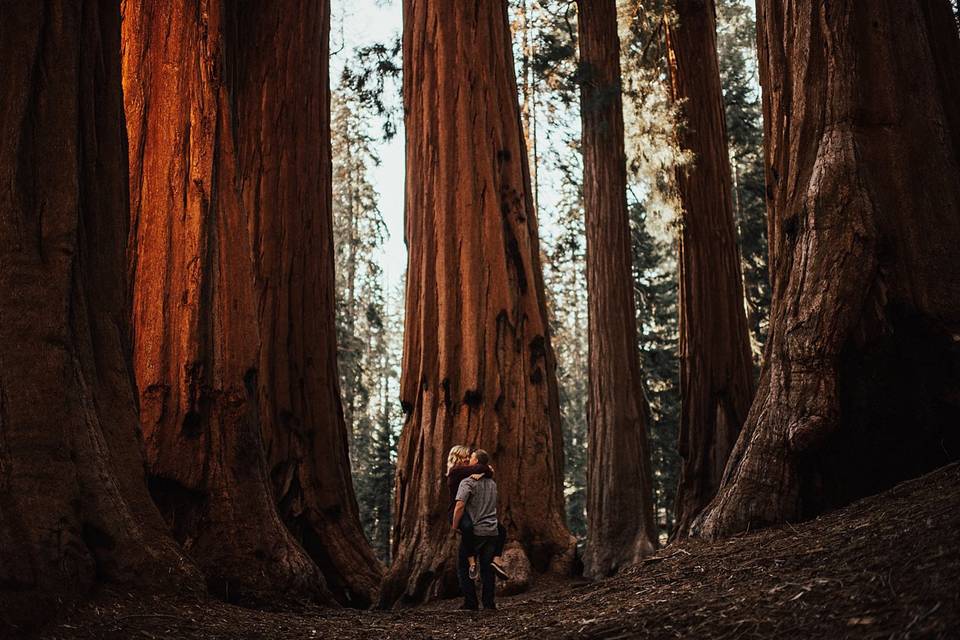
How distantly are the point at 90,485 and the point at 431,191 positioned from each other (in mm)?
5663

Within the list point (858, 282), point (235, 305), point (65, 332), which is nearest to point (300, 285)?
point (235, 305)

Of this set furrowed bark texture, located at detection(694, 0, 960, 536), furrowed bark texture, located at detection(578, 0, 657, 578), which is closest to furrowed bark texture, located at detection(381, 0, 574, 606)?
furrowed bark texture, located at detection(694, 0, 960, 536)

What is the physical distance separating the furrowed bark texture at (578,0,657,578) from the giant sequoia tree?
4.13m

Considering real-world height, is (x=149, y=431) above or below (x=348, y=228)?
below

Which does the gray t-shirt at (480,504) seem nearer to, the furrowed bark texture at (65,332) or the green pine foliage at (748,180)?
the furrowed bark texture at (65,332)

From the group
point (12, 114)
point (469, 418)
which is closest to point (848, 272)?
point (469, 418)

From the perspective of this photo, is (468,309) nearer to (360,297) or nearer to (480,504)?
(480,504)

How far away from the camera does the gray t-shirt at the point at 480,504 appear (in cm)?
797

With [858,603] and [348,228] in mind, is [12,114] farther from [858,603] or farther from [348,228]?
[348,228]

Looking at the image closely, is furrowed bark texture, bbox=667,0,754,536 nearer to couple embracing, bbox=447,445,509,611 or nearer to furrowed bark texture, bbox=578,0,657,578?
furrowed bark texture, bbox=578,0,657,578

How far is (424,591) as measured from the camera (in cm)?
898

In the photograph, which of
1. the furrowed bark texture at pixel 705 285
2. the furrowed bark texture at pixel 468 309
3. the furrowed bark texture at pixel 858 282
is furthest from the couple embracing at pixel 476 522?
the furrowed bark texture at pixel 705 285

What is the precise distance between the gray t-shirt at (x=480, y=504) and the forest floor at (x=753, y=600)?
1.10 m

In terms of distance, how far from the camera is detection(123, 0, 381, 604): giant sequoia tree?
7680mm
